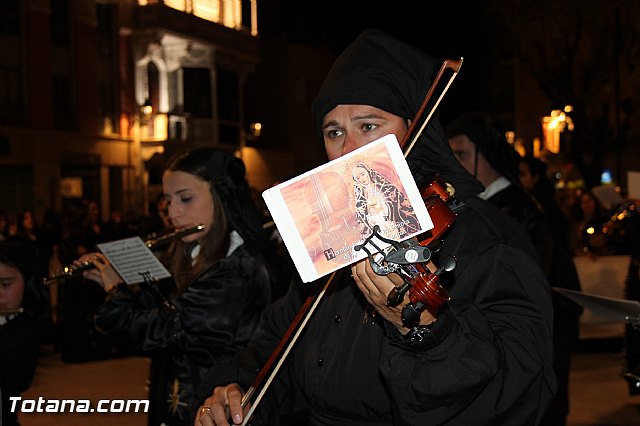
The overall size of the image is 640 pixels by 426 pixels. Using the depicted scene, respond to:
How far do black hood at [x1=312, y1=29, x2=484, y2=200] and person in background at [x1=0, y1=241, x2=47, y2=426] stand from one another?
71.6 inches

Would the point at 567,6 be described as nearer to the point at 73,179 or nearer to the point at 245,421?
the point at 73,179

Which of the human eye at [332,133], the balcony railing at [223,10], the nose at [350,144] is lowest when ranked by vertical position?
the nose at [350,144]

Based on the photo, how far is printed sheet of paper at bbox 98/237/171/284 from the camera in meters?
4.00

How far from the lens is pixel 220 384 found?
2750 mm

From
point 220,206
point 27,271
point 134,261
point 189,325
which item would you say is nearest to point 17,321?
point 27,271

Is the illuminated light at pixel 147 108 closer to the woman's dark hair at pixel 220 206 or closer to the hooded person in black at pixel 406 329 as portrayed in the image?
the woman's dark hair at pixel 220 206

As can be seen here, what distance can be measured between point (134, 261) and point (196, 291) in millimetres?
373

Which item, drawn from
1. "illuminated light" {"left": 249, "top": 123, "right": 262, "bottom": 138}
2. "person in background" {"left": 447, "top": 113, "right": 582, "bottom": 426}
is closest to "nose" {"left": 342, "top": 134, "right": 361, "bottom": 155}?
"person in background" {"left": 447, "top": 113, "right": 582, "bottom": 426}

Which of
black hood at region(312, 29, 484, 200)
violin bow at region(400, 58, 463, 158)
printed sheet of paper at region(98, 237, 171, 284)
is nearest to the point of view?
violin bow at region(400, 58, 463, 158)

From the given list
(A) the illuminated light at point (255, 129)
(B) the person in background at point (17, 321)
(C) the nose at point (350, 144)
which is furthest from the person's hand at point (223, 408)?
(A) the illuminated light at point (255, 129)

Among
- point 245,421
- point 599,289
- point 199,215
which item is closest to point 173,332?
point 199,215

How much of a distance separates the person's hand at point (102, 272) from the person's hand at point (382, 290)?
2.59m

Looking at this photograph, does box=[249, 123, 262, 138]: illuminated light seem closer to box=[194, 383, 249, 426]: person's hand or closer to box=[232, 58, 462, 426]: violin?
box=[194, 383, 249, 426]: person's hand

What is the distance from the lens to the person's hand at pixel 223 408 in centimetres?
247
